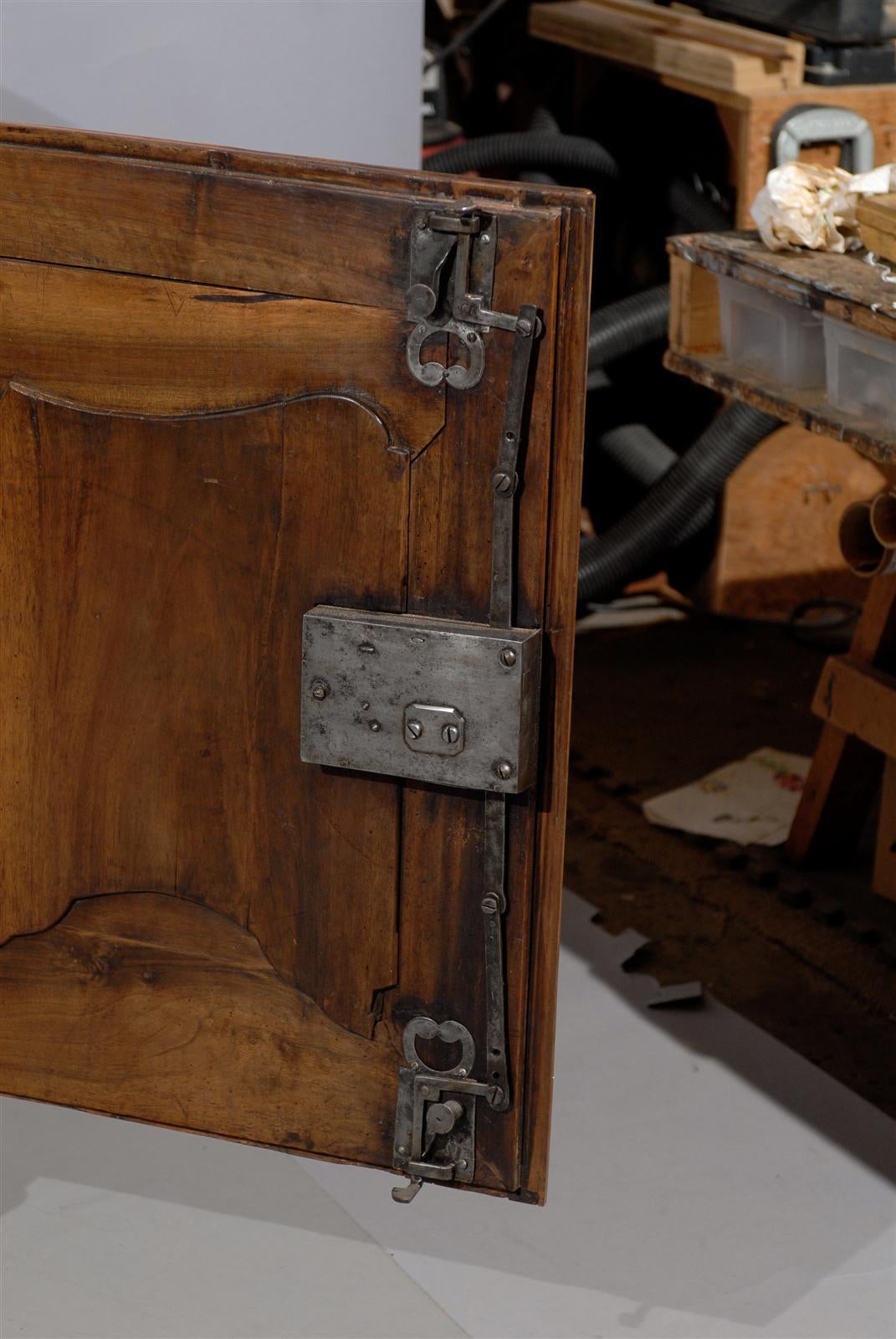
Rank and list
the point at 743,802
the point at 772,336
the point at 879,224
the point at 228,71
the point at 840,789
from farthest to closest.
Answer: the point at 743,802 → the point at 840,789 → the point at 772,336 → the point at 879,224 → the point at 228,71

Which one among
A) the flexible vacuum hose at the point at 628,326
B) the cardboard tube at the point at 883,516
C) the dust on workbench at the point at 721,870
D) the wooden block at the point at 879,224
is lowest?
the dust on workbench at the point at 721,870

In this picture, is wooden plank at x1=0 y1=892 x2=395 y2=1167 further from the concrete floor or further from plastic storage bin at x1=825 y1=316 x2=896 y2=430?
plastic storage bin at x1=825 y1=316 x2=896 y2=430

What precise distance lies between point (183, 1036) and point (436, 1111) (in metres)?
0.26

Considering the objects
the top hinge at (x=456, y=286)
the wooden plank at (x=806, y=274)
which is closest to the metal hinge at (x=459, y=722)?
the top hinge at (x=456, y=286)

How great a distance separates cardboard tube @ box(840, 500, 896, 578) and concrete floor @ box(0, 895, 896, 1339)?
0.79 metres

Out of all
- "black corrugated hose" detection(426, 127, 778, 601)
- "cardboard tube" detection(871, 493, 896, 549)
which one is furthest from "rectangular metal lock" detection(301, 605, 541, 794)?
"black corrugated hose" detection(426, 127, 778, 601)

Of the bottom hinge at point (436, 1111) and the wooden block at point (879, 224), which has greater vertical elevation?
the wooden block at point (879, 224)

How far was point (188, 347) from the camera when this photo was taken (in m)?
1.40

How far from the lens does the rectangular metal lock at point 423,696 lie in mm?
1364

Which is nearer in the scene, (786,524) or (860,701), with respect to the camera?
(860,701)

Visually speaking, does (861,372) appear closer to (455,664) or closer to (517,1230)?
(455,664)

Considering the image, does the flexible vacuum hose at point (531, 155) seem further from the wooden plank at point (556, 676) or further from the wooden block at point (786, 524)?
the wooden plank at point (556, 676)

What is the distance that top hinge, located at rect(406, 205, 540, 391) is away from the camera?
1292 mm

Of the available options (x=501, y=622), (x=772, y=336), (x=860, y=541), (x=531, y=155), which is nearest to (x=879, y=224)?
(x=772, y=336)
